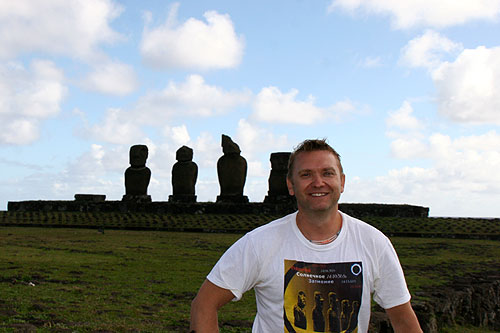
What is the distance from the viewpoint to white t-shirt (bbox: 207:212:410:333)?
2.20 m


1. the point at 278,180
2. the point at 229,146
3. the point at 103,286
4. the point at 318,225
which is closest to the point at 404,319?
the point at 318,225

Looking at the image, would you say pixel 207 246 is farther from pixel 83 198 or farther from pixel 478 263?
pixel 83 198

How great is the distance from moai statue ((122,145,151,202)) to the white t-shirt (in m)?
22.0

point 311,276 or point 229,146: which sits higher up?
point 229,146

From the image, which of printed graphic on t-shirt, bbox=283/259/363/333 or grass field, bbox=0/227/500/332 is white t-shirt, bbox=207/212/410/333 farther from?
grass field, bbox=0/227/500/332

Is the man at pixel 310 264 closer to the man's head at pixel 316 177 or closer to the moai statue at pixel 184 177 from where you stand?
the man's head at pixel 316 177

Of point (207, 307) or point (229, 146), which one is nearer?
point (207, 307)

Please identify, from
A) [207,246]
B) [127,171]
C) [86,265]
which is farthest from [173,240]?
[127,171]

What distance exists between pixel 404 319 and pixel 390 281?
181 mm

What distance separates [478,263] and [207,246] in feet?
20.1

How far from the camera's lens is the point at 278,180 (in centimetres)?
2162

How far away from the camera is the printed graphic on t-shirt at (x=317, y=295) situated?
220 cm

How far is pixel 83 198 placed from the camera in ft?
82.2

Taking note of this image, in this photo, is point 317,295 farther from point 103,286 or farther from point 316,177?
point 103,286
